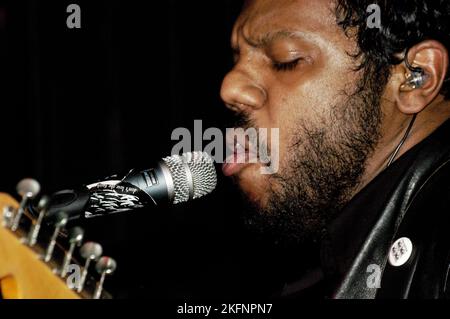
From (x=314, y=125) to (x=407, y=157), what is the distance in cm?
34

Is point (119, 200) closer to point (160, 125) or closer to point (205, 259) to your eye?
point (205, 259)

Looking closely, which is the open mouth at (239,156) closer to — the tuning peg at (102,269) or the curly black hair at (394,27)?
the curly black hair at (394,27)

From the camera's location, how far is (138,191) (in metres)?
1.51

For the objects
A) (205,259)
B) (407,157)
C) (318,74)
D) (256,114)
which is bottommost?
(205,259)

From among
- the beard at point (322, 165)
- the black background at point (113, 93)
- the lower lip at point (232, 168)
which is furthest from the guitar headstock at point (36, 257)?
the black background at point (113, 93)

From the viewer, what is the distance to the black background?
4.46 meters

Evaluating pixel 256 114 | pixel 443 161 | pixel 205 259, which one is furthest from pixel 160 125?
pixel 443 161

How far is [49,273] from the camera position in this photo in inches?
46.8

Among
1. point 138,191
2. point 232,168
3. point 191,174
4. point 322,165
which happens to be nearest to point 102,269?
point 138,191

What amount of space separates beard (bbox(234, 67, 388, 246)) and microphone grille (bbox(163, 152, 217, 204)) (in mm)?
215

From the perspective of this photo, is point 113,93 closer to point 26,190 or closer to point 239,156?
point 239,156

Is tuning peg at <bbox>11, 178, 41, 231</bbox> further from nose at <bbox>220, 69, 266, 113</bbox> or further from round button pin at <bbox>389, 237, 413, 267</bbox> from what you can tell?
round button pin at <bbox>389, 237, 413, 267</bbox>

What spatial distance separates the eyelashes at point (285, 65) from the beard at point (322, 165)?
0.20 metres
